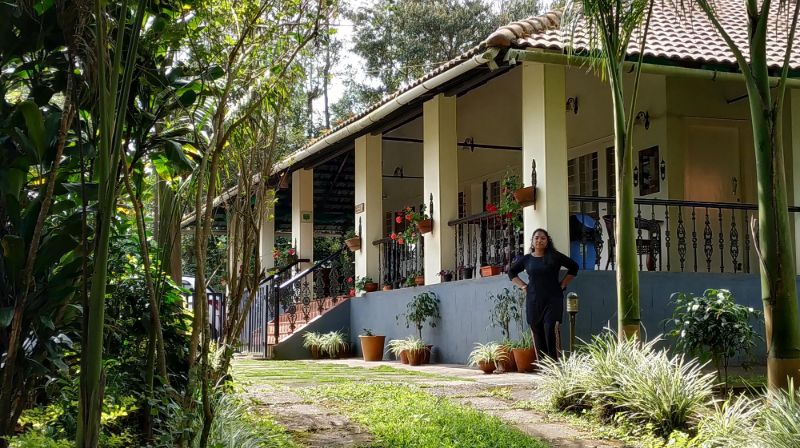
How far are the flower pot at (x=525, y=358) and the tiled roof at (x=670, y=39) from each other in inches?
130

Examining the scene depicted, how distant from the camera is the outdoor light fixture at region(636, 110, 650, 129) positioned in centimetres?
1266

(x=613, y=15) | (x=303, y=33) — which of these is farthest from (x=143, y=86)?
(x=613, y=15)

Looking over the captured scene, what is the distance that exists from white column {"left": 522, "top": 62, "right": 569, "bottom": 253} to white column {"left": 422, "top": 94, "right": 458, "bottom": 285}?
85.9 inches

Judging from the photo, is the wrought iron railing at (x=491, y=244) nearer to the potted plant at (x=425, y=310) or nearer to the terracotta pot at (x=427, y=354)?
the potted plant at (x=425, y=310)

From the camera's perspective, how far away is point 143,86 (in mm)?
4273

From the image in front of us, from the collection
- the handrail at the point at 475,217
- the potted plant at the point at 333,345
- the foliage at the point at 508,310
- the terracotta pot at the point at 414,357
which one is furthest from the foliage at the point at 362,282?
the foliage at the point at 508,310

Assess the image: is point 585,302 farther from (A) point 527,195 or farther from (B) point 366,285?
(B) point 366,285

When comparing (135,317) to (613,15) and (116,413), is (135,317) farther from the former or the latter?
(613,15)

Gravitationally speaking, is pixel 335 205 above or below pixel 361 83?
below

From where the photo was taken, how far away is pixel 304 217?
58.0ft

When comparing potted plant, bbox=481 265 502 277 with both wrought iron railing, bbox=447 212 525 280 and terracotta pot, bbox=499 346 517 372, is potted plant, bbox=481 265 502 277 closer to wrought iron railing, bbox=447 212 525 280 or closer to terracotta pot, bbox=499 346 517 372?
wrought iron railing, bbox=447 212 525 280

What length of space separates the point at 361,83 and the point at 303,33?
29.2 metres

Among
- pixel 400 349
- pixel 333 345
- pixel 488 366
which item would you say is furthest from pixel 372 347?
pixel 488 366

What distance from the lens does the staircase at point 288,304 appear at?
14945mm
